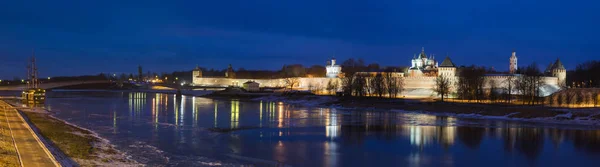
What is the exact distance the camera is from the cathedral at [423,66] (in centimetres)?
10230

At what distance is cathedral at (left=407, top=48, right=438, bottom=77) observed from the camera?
102300mm

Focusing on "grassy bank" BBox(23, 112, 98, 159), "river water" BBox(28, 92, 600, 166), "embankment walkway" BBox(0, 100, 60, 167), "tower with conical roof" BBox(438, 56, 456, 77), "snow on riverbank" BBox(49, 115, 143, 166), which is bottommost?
"river water" BBox(28, 92, 600, 166)

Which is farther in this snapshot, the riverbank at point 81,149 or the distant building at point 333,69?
the distant building at point 333,69

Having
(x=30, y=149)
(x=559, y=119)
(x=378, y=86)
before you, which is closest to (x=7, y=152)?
(x=30, y=149)

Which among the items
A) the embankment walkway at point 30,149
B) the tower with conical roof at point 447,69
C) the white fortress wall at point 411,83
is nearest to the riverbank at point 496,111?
the white fortress wall at point 411,83

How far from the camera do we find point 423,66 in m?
113

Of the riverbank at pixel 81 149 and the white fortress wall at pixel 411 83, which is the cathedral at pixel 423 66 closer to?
the white fortress wall at pixel 411 83

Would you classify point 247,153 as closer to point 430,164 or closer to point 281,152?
point 281,152

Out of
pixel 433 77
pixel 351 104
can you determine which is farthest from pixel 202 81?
pixel 351 104

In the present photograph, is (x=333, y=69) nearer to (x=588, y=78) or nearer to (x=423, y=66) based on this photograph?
(x=423, y=66)

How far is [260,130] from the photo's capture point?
23.7 metres

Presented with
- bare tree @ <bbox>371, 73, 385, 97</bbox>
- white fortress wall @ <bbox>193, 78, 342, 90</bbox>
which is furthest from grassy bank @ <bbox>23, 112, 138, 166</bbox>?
white fortress wall @ <bbox>193, 78, 342, 90</bbox>

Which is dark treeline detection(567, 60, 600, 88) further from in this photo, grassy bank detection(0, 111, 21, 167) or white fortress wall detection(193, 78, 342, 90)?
grassy bank detection(0, 111, 21, 167)

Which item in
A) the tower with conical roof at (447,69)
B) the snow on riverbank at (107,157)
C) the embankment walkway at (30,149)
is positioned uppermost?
the tower with conical roof at (447,69)
